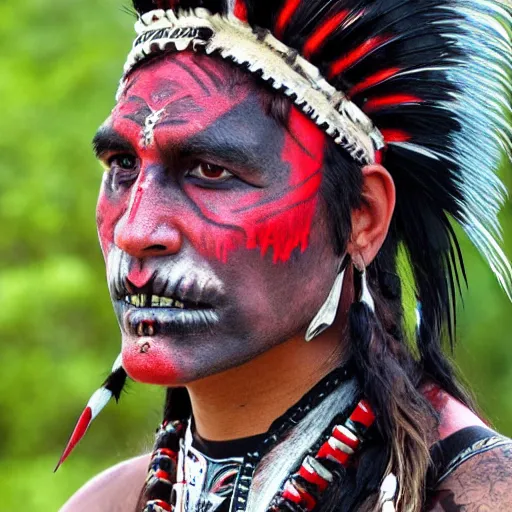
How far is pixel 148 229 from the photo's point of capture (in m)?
3.01

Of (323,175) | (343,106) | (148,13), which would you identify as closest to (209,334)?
(323,175)

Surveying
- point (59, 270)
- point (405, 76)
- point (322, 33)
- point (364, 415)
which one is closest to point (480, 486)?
point (364, 415)

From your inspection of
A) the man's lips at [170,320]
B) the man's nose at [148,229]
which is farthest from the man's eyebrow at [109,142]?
the man's lips at [170,320]

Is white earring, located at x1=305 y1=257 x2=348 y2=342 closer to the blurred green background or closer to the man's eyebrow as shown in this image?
the man's eyebrow

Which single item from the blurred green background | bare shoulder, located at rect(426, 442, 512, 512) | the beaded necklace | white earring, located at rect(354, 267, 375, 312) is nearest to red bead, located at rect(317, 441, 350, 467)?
the beaded necklace

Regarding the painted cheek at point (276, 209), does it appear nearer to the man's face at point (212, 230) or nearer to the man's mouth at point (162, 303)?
the man's face at point (212, 230)

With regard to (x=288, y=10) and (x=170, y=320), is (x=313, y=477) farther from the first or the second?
(x=288, y=10)

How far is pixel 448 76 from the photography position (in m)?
3.29

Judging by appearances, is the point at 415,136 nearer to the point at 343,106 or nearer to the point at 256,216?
the point at 343,106

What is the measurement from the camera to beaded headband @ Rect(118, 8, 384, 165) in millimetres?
3156

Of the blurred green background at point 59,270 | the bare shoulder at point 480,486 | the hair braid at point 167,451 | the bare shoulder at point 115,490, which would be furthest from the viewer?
the blurred green background at point 59,270

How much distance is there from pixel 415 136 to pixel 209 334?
86 centimetres

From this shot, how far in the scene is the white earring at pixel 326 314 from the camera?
3.19m

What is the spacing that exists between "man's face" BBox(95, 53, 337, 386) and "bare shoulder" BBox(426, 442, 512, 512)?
58 cm
